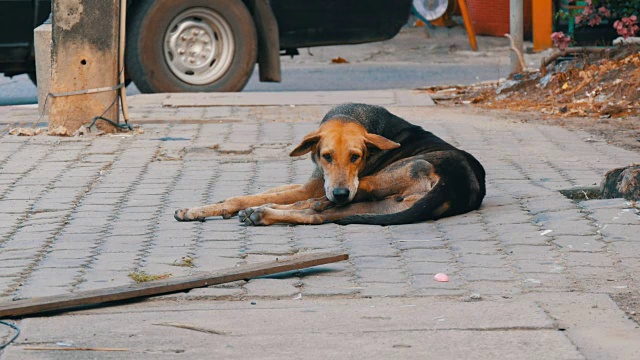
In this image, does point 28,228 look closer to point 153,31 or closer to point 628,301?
point 628,301

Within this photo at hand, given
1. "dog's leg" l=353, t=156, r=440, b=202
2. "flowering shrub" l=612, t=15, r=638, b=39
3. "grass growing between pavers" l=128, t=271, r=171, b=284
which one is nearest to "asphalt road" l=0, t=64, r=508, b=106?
"flowering shrub" l=612, t=15, r=638, b=39

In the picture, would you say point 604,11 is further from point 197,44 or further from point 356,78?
point 197,44

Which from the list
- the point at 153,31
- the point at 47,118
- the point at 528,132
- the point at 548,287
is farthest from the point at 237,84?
the point at 548,287

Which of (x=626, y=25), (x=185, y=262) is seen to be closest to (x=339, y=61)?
(x=626, y=25)

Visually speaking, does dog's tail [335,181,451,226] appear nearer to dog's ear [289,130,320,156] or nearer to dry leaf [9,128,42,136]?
dog's ear [289,130,320,156]

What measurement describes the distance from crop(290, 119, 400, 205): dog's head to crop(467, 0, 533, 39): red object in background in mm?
12568

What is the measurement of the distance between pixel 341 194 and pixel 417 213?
433mm

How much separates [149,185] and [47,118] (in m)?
3.26

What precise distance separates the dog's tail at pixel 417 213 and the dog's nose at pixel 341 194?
5.3 inches

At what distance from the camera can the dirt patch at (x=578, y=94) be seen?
11.1 m

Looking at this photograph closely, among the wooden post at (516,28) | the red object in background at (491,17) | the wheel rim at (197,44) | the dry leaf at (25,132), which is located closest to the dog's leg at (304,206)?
the dry leaf at (25,132)

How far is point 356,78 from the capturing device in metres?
15.9

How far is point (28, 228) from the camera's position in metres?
6.82

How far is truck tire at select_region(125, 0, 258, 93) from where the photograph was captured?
12.4 meters
